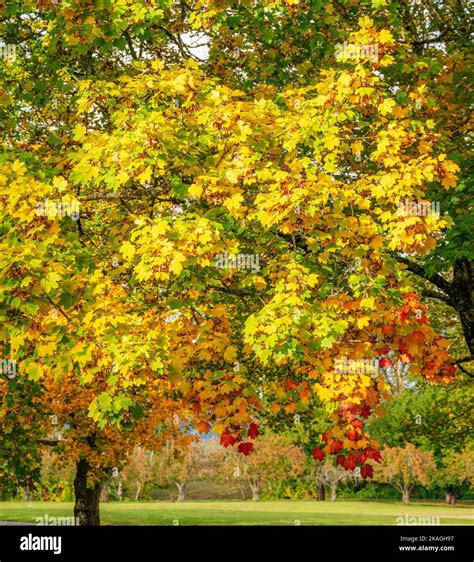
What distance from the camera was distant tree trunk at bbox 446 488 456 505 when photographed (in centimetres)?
6378

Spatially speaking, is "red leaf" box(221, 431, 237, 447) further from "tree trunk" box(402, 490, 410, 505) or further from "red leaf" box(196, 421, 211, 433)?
"tree trunk" box(402, 490, 410, 505)

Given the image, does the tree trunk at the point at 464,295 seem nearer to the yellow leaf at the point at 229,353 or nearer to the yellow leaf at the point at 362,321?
the yellow leaf at the point at 362,321

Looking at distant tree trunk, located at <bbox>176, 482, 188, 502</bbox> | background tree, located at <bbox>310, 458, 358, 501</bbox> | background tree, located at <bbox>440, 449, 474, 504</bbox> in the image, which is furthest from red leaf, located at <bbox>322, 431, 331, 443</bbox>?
distant tree trunk, located at <bbox>176, 482, 188, 502</bbox>

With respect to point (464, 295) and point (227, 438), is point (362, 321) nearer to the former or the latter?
point (227, 438)

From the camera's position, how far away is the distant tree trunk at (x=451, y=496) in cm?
6378

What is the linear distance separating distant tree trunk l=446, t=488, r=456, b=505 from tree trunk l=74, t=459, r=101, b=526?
44642 mm

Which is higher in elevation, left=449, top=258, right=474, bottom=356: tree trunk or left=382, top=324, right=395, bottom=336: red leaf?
left=449, top=258, right=474, bottom=356: tree trunk

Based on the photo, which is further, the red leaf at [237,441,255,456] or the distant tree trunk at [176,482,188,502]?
the distant tree trunk at [176,482,188,502]

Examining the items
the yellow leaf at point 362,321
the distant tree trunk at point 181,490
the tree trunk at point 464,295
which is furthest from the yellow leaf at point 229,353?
the distant tree trunk at point 181,490

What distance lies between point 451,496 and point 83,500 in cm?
4559

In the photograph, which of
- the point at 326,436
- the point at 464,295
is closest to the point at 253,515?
the point at 464,295

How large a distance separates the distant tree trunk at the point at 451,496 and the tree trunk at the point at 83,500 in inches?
1758
